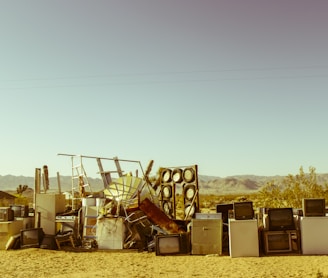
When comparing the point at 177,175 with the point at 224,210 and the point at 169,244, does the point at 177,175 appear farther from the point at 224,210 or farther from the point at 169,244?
the point at 169,244

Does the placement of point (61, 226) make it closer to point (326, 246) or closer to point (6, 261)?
point (6, 261)

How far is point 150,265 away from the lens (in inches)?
454

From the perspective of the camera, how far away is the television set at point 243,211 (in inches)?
500

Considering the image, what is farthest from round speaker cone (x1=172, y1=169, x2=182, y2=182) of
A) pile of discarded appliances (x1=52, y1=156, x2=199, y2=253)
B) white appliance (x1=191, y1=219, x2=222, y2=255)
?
white appliance (x1=191, y1=219, x2=222, y2=255)

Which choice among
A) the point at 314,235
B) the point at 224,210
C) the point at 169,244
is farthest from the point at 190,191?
the point at 314,235

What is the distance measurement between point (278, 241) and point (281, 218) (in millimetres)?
699

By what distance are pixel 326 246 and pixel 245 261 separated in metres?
2.71

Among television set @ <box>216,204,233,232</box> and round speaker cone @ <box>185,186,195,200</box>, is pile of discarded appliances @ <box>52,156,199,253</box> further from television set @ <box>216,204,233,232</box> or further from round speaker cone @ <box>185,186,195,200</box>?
round speaker cone @ <box>185,186,195,200</box>

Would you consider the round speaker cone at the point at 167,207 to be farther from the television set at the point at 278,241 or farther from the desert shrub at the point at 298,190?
the television set at the point at 278,241

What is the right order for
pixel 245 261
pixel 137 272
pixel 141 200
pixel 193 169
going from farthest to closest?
1. pixel 193 169
2. pixel 141 200
3. pixel 245 261
4. pixel 137 272

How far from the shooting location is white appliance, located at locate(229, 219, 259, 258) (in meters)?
12.3

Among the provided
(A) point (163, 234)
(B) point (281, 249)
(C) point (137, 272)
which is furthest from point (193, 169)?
(C) point (137, 272)

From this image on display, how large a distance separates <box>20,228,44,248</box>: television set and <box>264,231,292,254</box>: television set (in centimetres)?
778

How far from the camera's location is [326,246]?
40.7ft
